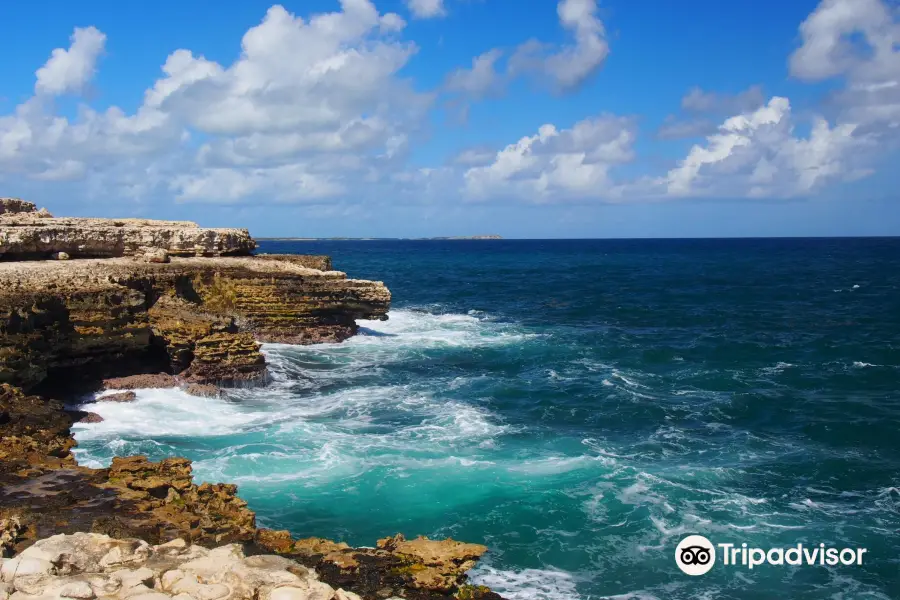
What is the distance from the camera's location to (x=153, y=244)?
1435 inches

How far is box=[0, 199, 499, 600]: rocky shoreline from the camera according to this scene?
11109 millimetres

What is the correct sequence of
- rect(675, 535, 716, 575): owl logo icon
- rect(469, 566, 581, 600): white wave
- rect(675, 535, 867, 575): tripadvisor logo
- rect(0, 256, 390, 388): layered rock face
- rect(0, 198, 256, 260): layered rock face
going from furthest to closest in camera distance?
rect(0, 198, 256, 260): layered rock face → rect(0, 256, 390, 388): layered rock face → rect(675, 535, 867, 575): tripadvisor logo → rect(675, 535, 716, 575): owl logo icon → rect(469, 566, 581, 600): white wave

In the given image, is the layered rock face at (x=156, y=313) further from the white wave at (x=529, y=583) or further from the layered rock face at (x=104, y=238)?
the white wave at (x=529, y=583)

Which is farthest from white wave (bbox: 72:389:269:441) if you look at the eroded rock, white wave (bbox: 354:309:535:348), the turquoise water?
Answer: white wave (bbox: 354:309:535:348)

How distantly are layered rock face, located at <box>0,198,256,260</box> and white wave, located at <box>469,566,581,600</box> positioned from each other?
27.5 m

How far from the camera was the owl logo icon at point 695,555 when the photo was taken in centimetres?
1456

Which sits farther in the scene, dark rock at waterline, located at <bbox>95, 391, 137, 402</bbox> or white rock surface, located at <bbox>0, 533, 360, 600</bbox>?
dark rock at waterline, located at <bbox>95, 391, 137, 402</bbox>

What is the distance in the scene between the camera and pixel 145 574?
9.61 metres

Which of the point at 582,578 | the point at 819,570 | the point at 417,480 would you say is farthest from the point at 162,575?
the point at 819,570

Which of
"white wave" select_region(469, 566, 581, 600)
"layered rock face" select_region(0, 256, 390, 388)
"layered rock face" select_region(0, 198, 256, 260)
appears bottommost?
"white wave" select_region(469, 566, 581, 600)

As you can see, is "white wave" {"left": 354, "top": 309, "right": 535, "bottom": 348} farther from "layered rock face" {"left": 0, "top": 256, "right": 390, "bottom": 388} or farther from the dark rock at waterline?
the dark rock at waterline

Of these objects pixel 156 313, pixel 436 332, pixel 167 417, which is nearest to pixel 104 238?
pixel 156 313

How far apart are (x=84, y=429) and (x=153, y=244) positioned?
656 inches

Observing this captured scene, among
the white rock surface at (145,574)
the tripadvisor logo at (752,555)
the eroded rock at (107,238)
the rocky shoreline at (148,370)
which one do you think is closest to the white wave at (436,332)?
the rocky shoreline at (148,370)
